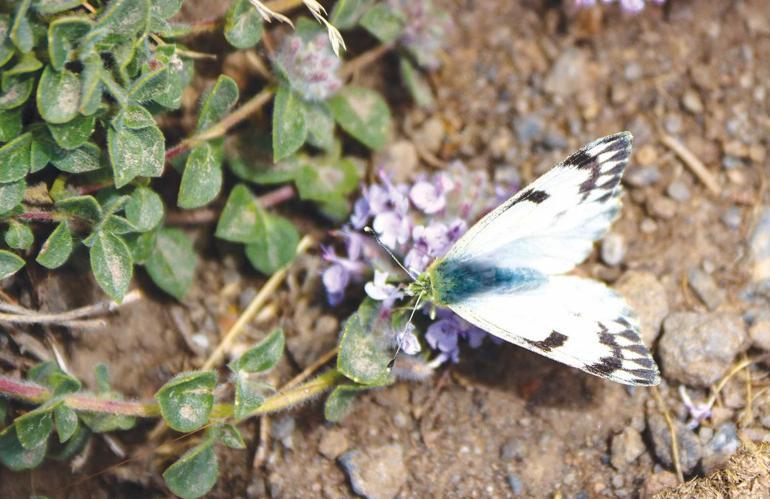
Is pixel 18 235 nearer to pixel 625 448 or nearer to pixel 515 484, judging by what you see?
pixel 515 484

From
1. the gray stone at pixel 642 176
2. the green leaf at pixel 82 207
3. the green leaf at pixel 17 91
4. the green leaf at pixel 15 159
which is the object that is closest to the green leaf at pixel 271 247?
the green leaf at pixel 82 207

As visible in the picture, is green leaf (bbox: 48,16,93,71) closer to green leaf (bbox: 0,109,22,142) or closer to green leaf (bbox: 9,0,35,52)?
green leaf (bbox: 9,0,35,52)

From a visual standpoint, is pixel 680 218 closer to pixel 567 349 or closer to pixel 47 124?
pixel 567 349

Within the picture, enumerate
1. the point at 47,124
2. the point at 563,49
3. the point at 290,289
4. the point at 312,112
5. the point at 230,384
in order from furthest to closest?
1. the point at 563,49
2. the point at 290,289
3. the point at 312,112
4. the point at 230,384
5. the point at 47,124

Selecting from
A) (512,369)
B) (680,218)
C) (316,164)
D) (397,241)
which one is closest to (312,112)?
(316,164)

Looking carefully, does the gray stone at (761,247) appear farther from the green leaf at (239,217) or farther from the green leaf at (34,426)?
the green leaf at (34,426)

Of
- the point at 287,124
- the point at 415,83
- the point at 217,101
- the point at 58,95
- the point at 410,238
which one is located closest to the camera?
the point at 58,95

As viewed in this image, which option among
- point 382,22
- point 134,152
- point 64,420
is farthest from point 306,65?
point 64,420
